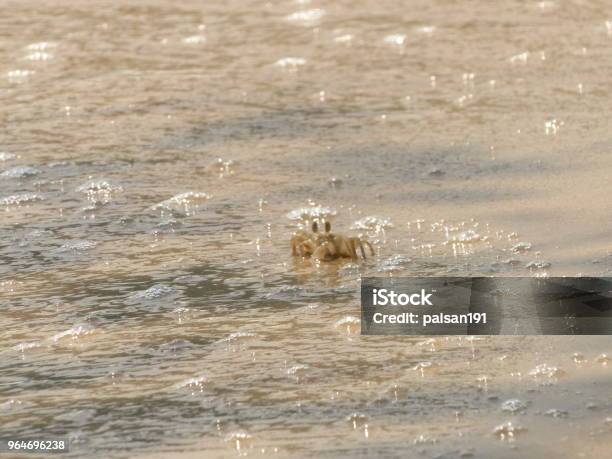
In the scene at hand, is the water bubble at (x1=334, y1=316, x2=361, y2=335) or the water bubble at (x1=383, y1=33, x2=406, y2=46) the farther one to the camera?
the water bubble at (x1=383, y1=33, x2=406, y2=46)

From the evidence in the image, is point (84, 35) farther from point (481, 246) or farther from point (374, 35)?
point (481, 246)

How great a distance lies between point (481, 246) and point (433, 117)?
Result: 1897 mm

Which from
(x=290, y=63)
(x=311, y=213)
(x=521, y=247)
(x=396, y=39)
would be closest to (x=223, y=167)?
(x=311, y=213)

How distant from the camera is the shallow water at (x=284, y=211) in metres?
4.19

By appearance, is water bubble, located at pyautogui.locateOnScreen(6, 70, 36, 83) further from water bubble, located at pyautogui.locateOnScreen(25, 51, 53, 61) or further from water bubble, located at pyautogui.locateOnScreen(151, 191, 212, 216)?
water bubble, located at pyautogui.locateOnScreen(151, 191, 212, 216)

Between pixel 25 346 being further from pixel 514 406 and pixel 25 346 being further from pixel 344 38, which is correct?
A: pixel 344 38

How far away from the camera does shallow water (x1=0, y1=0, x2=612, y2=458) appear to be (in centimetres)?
419

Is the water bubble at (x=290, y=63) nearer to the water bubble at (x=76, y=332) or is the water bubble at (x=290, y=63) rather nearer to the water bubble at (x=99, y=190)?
the water bubble at (x=99, y=190)

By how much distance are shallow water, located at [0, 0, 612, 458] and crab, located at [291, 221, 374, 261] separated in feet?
0.18

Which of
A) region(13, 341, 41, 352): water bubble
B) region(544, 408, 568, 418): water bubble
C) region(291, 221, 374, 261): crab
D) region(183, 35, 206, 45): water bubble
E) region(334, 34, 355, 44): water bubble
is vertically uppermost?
region(183, 35, 206, 45): water bubble

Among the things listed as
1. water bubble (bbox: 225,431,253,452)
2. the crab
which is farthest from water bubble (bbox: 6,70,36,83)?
water bubble (bbox: 225,431,253,452)

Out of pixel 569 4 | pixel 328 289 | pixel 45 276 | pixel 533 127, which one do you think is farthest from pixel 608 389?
pixel 569 4

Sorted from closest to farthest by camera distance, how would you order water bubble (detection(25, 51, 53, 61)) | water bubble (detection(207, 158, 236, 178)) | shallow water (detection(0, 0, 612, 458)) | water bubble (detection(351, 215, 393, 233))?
shallow water (detection(0, 0, 612, 458))
water bubble (detection(351, 215, 393, 233))
water bubble (detection(207, 158, 236, 178))
water bubble (detection(25, 51, 53, 61))

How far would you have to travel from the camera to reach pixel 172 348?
469cm
